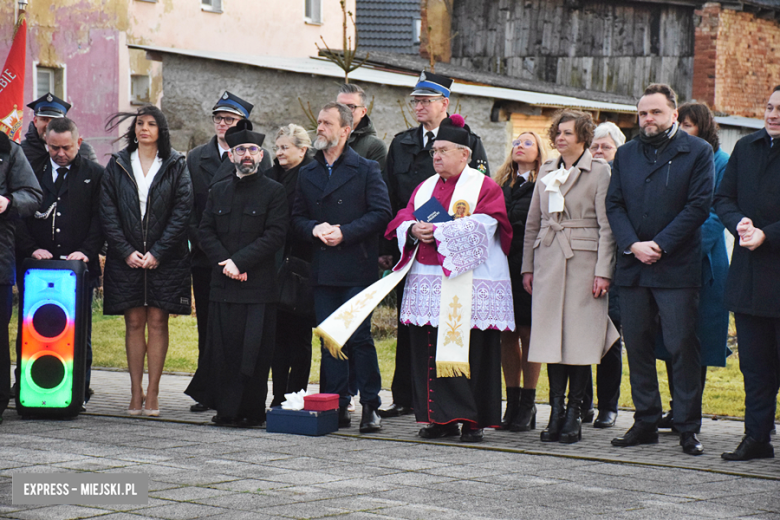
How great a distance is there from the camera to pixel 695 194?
6.76 m

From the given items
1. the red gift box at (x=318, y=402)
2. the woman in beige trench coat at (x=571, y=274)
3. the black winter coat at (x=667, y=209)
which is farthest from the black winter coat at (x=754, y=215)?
the red gift box at (x=318, y=402)

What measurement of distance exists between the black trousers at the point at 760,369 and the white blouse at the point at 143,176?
4.04 metres

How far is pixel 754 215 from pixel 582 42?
20647 millimetres

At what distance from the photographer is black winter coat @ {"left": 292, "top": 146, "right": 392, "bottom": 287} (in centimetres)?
750

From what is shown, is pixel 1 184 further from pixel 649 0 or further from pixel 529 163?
pixel 649 0

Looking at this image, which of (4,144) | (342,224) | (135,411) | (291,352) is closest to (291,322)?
(291,352)

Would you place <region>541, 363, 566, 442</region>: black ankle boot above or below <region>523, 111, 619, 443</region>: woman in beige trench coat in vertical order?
below

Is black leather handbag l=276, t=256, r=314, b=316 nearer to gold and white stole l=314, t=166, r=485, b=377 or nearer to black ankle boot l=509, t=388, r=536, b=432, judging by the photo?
gold and white stole l=314, t=166, r=485, b=377

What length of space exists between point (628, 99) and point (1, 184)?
18419 mm

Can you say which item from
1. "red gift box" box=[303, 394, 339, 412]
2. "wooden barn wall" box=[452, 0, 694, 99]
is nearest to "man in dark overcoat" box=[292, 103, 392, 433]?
"red gift box" box=[303, 394, 339, 412]

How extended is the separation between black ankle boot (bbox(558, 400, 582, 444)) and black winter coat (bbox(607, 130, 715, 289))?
87 cm

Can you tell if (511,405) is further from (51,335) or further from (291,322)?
(51,335)

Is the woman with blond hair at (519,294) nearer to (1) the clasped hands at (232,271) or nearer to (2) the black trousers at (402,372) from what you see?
(2) the black trousers at (402,372)

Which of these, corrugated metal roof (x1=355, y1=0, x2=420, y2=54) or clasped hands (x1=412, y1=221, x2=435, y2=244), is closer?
clasped hands (x1=412, y1=221, x2=435, y2=244)
